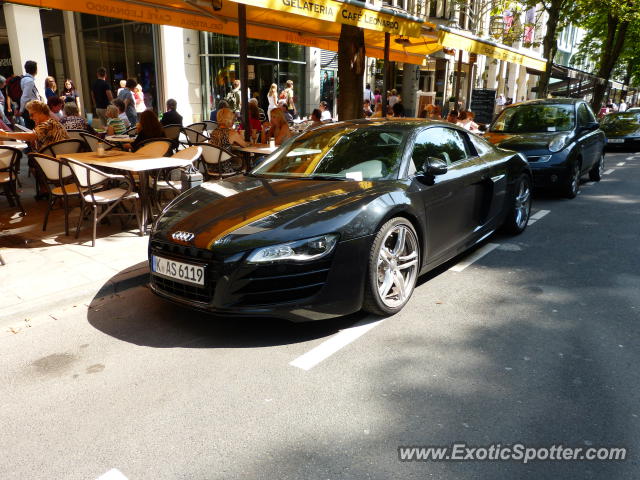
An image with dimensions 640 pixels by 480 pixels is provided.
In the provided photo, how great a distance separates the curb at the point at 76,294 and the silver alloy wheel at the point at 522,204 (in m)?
4.25

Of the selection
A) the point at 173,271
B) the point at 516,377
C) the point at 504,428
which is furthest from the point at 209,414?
the point at 516,377

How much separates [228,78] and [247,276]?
52.6 feet

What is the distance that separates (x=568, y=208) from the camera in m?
7.95

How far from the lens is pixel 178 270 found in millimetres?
3549

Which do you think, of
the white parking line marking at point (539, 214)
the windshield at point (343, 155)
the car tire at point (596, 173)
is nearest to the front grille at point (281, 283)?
the windshield at point (343, 155)

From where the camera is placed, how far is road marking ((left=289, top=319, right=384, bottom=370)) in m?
3.29

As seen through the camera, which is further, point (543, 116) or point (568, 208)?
point (543, 116)

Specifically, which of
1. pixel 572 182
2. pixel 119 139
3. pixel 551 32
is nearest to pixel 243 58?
pixel 119 139

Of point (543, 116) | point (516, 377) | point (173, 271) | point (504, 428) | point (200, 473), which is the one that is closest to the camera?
point (200, 473)

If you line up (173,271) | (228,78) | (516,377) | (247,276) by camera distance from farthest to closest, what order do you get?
(228,78), (173,271), (247,276), (516,377)

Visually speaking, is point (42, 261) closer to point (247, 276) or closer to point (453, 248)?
point (247, 276)

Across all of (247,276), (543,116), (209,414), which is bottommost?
(209,414)

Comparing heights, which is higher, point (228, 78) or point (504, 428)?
point (228, 78)

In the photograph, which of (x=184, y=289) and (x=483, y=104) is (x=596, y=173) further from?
(x=184, y=289)
